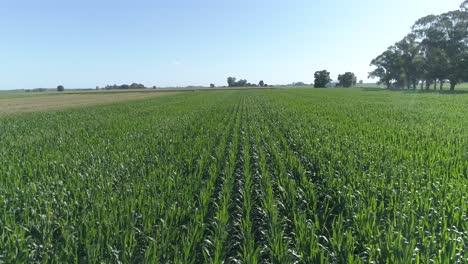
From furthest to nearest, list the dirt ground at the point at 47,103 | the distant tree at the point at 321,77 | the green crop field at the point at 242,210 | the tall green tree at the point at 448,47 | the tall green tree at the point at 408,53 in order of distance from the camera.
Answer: the distant tree at the point at 321,77, the tall green tree at the point at 408,53, the tall green tree at the point at 448,47, the dirt ground at the point at 47,103, the green crop field at the point at 242,210

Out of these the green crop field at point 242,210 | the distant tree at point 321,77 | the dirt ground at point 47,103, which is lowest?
the green crop field at point 242,210

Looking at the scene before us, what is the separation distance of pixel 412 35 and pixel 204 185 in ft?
346

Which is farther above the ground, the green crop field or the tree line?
the tree line

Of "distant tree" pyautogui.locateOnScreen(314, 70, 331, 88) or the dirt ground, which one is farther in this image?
"distant tree" pyautogui.locateOnScreen(314, 70, 331, 88)

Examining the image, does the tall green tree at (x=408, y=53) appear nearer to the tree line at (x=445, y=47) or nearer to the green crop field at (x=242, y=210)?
the tree line at (x=445, y=47)

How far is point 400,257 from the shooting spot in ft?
10.0

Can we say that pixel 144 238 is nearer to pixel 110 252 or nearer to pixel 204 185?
pixel 110 252

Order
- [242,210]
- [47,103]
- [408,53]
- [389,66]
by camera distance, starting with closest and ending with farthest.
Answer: [242,210]
[47,103]
[408,53]
[389,66]

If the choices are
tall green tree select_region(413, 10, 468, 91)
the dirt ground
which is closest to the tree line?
tall green tree select_region(413, 10, 468, 91)

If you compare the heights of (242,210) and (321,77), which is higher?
(321,77)

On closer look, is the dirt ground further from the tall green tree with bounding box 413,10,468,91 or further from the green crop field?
the tall green tree with bounding box 413,10,468,91

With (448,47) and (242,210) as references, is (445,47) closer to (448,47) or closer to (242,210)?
(448,47)

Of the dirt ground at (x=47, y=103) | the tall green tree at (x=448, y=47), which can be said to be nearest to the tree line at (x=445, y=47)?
the tall green tree at (x=448, y=47)

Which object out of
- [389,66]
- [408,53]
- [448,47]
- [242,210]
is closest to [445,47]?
[448,47]
